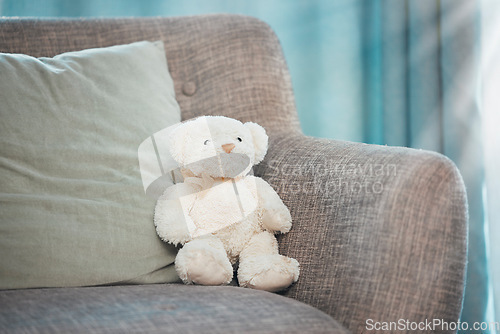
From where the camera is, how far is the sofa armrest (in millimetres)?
775

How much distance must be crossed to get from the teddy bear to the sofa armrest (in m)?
0.07

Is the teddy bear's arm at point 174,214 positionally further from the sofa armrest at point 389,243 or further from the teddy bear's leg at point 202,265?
the sofa armrest at point 389,243

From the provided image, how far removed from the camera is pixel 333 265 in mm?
863

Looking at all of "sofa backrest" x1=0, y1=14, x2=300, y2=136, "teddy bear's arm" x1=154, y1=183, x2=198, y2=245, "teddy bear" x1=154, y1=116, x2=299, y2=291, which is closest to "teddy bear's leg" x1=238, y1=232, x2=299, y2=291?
"teddy bear" x1=154, y1=116, x2=299, y2=291

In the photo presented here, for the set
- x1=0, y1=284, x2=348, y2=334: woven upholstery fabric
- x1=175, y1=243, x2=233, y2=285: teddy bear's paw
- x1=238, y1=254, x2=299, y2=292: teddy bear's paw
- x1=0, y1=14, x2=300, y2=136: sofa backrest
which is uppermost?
x1=0, y1=14, x2=300, y2=136: sofa backrest

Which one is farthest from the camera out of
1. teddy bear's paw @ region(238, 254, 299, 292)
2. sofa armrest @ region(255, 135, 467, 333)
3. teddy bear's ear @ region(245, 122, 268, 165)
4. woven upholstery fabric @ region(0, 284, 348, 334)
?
teddy bear's ear @ region(245, 122, 268, 165)

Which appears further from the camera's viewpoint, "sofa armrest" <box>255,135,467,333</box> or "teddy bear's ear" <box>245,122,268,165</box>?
"teddy bear's ear" <box>245,122,268,165</box>

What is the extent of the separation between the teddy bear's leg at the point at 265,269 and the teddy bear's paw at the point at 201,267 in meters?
0.05

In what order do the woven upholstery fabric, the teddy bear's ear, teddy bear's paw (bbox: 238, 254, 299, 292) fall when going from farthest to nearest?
the teddy bear's ear
teddy bear's paw (bbox: 238, 254, 299, 292)
the woven upholstery fabric

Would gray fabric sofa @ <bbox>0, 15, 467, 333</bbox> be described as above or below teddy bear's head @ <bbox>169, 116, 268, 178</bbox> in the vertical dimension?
below

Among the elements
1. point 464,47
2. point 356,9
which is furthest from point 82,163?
point 356,9

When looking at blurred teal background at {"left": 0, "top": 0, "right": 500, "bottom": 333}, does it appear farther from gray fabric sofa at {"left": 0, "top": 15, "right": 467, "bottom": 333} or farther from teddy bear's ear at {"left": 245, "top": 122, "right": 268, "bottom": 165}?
teddy bear's ear at {"left": 245, "top": 122, "right": 268, "bottom": 165}

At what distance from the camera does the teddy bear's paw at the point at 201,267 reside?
86 cm

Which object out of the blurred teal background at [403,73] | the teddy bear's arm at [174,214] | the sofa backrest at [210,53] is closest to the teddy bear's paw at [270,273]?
the teddy bear's arm at [174,214]
